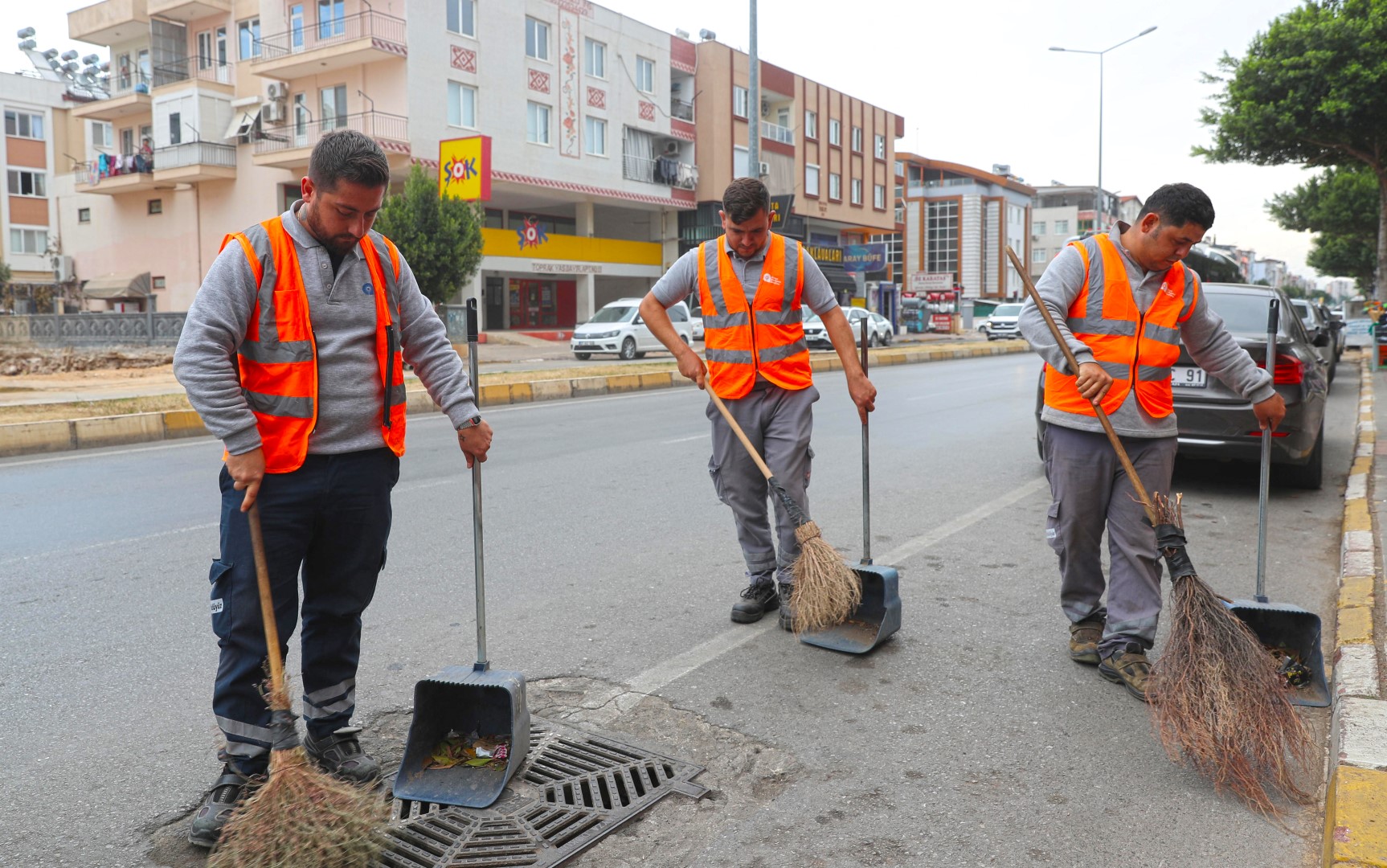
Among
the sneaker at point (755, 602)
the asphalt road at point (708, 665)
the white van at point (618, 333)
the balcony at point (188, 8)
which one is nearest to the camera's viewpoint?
the asphalt road at point (708, 665)

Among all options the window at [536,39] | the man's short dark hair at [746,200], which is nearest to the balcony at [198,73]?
the window at [536,39]

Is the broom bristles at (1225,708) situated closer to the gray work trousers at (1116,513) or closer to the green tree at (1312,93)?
the gray work trousers at (1116,513)

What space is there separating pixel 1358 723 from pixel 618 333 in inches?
912

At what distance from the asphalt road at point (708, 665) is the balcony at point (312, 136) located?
23.6m

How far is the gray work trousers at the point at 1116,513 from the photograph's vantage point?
3.90 metres

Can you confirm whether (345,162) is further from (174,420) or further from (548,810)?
(174,420)

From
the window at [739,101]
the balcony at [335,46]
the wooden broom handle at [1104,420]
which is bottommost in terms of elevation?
the wooden broom handle at [1104,420]

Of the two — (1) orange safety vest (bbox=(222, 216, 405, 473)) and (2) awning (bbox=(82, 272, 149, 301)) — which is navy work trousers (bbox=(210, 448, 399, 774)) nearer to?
(1) orange safety vest (bbox=(222, 216, 405, 473))

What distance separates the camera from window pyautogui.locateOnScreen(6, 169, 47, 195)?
4622 centimetres

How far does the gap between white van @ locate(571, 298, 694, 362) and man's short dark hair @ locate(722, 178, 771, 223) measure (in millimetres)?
21231

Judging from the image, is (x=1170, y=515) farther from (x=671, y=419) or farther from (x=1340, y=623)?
(x=671, y=419)

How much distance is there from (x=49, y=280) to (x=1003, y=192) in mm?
61062

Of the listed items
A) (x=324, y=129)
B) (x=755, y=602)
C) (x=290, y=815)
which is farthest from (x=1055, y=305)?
(x=324, y=129)

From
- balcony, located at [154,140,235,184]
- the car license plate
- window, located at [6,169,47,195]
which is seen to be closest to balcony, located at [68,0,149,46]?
balcony, located at [154,140,235,184]
